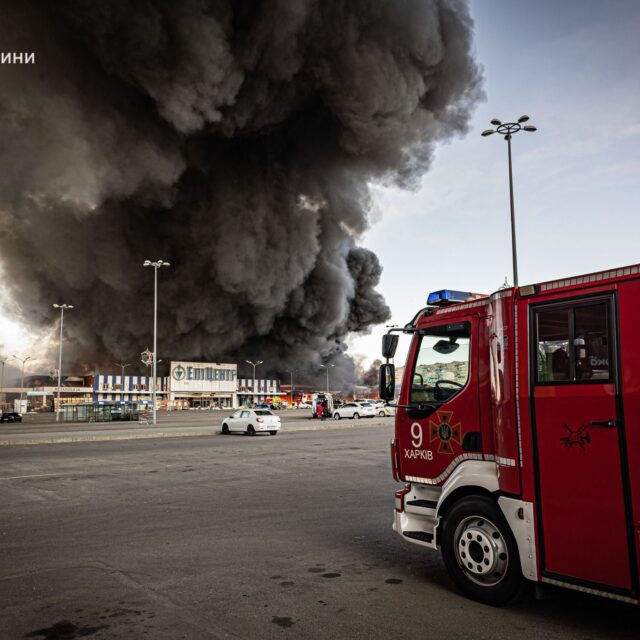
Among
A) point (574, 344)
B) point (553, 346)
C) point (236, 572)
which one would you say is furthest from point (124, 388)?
point (574, 344)

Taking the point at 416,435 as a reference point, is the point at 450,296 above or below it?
above

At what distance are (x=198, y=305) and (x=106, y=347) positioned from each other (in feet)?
64.3

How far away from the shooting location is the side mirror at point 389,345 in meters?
5.39

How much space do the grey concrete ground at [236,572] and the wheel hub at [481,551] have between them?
0.75 feet

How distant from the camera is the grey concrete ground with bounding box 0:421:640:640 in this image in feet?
13.2

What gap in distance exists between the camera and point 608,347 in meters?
3.78

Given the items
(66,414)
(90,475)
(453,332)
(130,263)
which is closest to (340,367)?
(130,263)

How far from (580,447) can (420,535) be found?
1851 mm

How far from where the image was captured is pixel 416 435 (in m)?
5.26

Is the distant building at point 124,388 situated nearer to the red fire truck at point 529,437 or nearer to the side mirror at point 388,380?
the side mirror at point 388,380

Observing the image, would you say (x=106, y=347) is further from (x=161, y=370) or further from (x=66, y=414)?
(x=66, y=414)

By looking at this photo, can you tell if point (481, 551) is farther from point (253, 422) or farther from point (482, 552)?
point (253, 422)

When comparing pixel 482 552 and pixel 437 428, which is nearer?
pixel 482 552

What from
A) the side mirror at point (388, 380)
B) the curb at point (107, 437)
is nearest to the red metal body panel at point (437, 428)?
the side mirror at point (388, 380)
